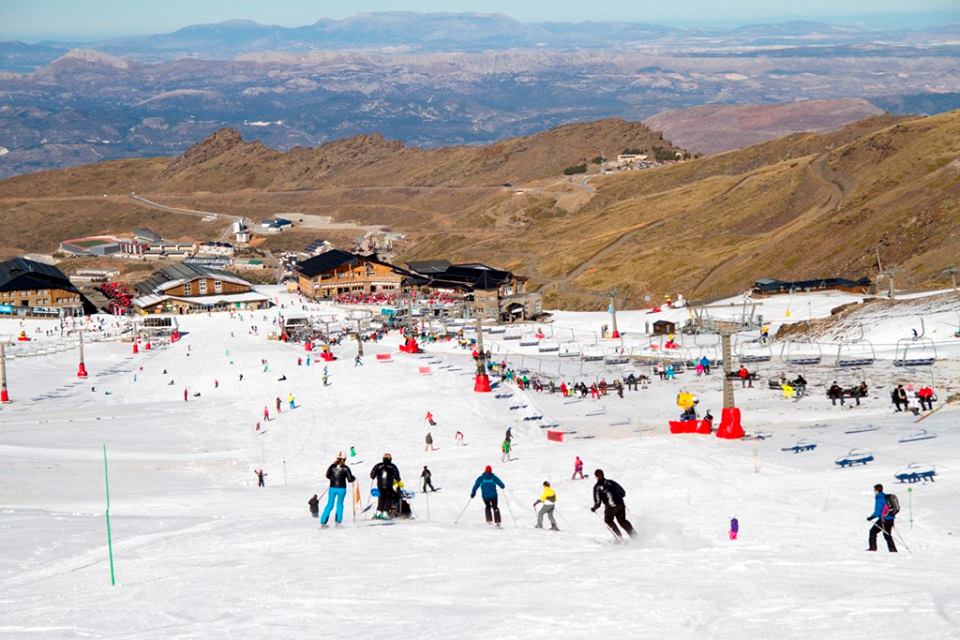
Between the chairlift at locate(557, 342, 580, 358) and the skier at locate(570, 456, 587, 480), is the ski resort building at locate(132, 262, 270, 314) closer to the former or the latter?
the chairlift at locate(557, 342, 580, 358)

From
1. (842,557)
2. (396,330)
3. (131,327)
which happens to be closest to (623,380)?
(842,557)

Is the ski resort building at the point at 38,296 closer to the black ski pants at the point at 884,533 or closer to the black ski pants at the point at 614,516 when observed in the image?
the black ski pants at the point at 614,516

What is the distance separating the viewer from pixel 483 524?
19766 mm

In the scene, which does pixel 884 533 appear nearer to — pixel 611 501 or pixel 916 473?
pixel 611 501

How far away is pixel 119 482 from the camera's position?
1152 inches

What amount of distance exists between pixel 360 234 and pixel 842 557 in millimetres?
141291

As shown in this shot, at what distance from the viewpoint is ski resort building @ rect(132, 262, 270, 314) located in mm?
95625

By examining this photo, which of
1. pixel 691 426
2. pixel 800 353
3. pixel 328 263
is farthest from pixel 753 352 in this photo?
pixel 328 263

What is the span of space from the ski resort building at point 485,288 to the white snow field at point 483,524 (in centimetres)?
3040

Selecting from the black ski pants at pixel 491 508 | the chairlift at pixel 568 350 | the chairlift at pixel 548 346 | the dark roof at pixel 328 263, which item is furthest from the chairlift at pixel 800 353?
the dark roof at pixel 328 263

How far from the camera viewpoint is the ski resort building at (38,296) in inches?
3720

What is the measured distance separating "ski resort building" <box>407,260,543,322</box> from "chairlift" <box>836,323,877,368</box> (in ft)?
90.3

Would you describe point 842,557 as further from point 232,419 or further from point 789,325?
point 789,325

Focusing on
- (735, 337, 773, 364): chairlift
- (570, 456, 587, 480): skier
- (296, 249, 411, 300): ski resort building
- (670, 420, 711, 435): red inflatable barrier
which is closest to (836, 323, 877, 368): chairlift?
(735, 337, 773, 364): chairlift
